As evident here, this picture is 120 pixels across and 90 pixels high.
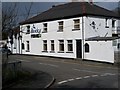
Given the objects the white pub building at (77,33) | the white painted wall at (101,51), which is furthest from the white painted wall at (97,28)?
the white painted wall at (101,51)

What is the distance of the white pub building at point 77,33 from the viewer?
31188mm

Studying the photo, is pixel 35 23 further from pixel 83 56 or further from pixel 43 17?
pixel 83 56

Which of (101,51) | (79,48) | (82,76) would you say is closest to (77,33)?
(79,48)

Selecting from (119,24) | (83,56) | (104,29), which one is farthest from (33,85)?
(119,24)

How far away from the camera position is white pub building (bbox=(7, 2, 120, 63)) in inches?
1228

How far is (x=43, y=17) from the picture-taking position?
42938mm

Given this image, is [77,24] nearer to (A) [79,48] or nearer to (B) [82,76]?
(A) [79,48]

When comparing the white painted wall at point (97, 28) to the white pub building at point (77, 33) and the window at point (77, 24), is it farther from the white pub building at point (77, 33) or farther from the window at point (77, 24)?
the window at point (77, 24)

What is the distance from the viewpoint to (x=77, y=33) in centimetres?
3494

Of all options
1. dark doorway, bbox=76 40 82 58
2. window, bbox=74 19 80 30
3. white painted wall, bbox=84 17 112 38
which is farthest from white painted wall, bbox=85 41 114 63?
window, bbox=74 19 80 30

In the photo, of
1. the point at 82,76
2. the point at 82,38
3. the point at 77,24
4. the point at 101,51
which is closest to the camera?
the point at 82,76

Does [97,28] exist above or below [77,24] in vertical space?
below

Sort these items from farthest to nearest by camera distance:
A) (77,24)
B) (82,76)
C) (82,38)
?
1. (77,24)
2. (82,38)
3. (82,76)

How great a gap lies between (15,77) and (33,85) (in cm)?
179
